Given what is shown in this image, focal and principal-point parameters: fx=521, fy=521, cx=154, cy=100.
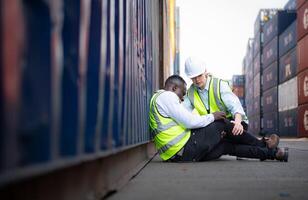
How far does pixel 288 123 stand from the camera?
85.0 ft

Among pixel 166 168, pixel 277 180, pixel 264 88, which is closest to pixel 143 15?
pixel 166 168

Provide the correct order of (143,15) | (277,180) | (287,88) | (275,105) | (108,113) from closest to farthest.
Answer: (108,113) → (277,180) → (143,15) → (287,88) → (275,105)

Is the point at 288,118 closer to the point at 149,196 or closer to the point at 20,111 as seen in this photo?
the point at 149,196

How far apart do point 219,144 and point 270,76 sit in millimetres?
24311

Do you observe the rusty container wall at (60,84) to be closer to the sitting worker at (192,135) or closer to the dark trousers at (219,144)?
the sitting worker at (192,135)

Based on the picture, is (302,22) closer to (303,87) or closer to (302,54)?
(302,54)

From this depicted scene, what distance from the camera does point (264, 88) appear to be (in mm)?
32312

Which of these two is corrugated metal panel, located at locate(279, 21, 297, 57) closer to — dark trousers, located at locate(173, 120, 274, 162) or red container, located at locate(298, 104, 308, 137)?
red container, located at locate(298, 104, 308, 137)

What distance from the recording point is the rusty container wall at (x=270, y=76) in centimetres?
2841

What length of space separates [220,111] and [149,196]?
3105 mm

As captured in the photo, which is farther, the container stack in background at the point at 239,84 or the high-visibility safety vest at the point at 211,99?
the container stack in background at the point at 239,84

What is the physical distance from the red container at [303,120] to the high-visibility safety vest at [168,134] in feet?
52.4

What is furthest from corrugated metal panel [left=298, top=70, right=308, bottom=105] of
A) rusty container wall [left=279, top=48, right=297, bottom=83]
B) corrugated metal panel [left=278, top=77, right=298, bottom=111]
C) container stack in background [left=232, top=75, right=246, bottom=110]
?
container stack in background [left=232, top=75, right=246, bottom=110]

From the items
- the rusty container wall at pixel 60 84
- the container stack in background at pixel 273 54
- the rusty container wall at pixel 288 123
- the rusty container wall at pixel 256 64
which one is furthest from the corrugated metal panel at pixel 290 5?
the rusty container wall at pixel 60 84
